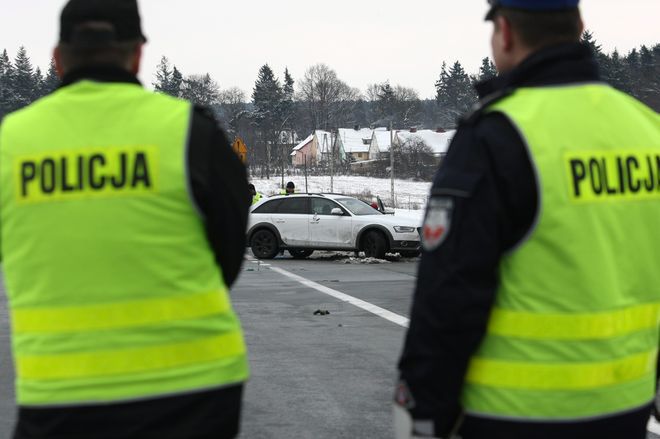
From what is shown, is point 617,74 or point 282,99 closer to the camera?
point 617,74

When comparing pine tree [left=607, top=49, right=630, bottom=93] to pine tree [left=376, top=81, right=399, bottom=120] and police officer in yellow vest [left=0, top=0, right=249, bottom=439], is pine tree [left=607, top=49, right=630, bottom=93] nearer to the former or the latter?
pine tree [left=376, top=81, right=399, bottom=120]

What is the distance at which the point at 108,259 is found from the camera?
2506 mm

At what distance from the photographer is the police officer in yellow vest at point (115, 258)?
2480 mm

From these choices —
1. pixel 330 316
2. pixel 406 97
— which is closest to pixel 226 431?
pixel 330 316

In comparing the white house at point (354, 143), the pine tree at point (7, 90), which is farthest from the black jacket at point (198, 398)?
the white house at point (354, 143)

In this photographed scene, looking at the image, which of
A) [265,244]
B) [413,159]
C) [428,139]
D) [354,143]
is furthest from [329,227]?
[354,143]

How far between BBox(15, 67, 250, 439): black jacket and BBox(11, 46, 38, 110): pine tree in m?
115

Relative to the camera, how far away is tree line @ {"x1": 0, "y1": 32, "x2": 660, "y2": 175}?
11561 cm

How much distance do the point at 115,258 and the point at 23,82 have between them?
395ft

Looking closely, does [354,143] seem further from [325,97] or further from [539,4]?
[539,4]

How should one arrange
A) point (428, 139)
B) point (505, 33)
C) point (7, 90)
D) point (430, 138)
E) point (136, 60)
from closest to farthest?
point (505, 33) < point (136, 60) < point (7, 90) < point (428, 139) < point (430, 138)

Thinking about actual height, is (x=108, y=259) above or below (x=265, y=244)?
above

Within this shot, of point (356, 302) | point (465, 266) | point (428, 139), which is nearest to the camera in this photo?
point (465, 266)

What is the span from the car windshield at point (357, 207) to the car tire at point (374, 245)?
69cm
